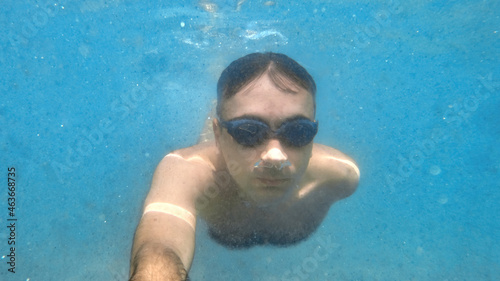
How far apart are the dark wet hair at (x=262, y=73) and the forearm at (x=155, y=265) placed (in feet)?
5.20

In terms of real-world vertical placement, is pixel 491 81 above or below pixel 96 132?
above

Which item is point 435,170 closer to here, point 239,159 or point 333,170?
point 333,170

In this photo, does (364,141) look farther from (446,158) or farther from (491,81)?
(491,81)

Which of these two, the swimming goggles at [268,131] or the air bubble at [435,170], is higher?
the swimming goggles at [268,131]

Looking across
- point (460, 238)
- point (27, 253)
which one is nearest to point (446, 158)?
point (460, 238)

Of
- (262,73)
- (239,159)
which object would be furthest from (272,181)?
(262,73)

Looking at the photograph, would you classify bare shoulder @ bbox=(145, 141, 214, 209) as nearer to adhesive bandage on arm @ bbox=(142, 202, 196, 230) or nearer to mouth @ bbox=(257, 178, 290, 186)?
adhesive bandage on arm @ bbox=(142, 202, 196, 230)

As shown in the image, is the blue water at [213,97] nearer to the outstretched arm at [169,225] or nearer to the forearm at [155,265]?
the outstretched arm at [169,225]

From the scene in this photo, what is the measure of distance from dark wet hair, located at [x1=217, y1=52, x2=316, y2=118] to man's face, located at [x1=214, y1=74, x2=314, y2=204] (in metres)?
0.06

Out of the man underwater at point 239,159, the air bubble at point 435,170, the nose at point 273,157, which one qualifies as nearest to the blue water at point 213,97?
the air bubble at point 435,170

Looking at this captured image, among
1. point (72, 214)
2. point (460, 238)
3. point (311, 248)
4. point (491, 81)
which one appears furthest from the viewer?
point (491, 81)

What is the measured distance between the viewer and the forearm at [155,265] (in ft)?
6.33

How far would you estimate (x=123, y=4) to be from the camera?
6602 millimetres

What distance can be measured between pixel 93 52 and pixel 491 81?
9456 mm
